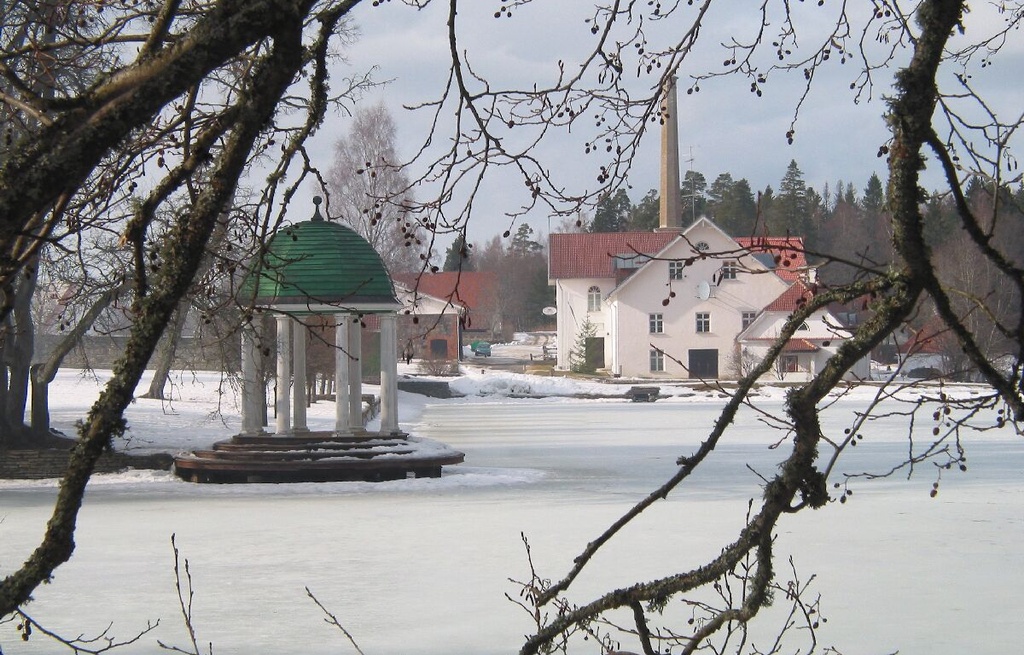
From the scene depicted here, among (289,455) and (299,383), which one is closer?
(289,455)

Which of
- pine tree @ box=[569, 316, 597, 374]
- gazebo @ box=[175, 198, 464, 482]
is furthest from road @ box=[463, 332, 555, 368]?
gazebo @ box=[175, 198, 464, 482]

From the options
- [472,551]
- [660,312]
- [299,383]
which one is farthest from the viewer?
[660,312]

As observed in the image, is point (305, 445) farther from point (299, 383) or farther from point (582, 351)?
point (582, 351)

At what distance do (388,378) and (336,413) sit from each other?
40.6 inches

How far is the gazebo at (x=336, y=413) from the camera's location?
56.6 ft

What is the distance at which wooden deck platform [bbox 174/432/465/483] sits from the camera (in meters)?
17.2

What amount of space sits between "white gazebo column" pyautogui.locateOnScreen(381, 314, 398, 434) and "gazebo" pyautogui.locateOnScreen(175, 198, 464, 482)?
0.02 m

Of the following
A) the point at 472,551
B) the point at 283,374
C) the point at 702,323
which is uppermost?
the point at 702,323

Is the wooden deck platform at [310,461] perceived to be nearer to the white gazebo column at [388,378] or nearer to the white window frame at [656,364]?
the white gazebo column at [388,378]

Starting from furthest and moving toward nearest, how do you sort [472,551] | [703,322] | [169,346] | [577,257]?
[577,257] → [703,322] → [169,346] → [472,551]

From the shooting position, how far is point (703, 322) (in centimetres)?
5050

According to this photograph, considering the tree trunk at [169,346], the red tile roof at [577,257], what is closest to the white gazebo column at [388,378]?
the tree trunk at [169,346]

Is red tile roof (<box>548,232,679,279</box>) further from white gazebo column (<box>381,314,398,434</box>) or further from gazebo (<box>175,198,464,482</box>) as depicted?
gazebo (<box>175,198,464,482</box>)

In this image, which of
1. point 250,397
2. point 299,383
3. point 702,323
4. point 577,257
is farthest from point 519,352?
point 250,397
